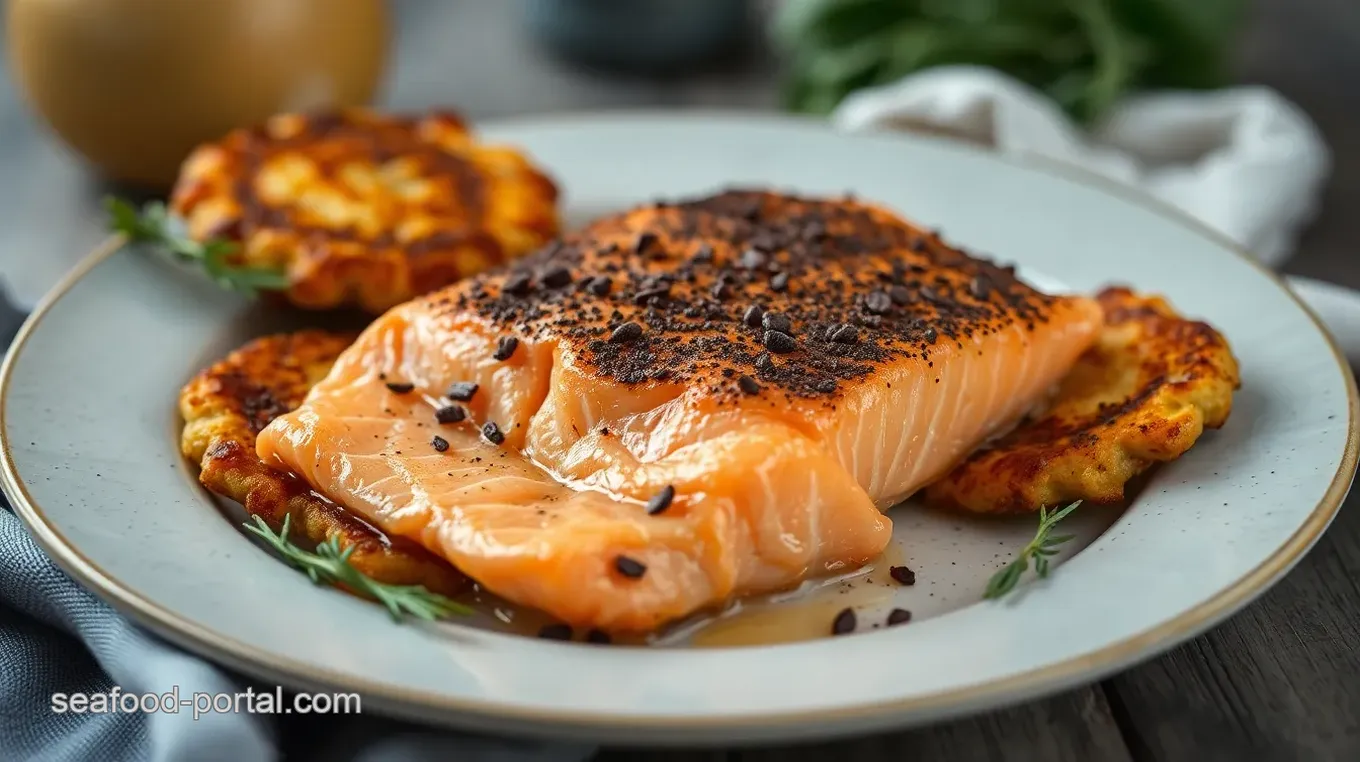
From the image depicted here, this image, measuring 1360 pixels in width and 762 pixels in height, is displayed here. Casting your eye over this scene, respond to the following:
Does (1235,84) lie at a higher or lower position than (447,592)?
lower

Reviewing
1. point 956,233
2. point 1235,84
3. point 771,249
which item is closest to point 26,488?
point 771,249

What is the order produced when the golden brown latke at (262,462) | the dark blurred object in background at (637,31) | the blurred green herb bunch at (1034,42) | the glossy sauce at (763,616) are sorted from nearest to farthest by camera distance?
the glossy sauce at (763,616), the golden brown latke at (262,462), the blurred green herb bunch at (1034,42), the dark blurred object in background at (637,31)

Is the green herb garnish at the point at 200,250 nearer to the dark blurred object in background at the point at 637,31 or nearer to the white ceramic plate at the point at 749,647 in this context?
the white ceramic plate at the point at 749,647

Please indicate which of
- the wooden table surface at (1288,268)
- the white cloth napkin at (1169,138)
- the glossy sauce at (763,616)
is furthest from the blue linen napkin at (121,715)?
the white cloth napkin at (1169,138)

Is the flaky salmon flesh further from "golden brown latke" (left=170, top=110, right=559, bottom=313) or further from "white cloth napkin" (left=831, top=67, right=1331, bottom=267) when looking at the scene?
"white cloth napkin" (left=831, top=67, right=1331, bottom=267)

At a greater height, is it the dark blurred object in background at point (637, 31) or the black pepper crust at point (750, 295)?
the black pepper crust at point (750, 295)

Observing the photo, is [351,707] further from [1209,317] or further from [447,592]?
[1209,317]
